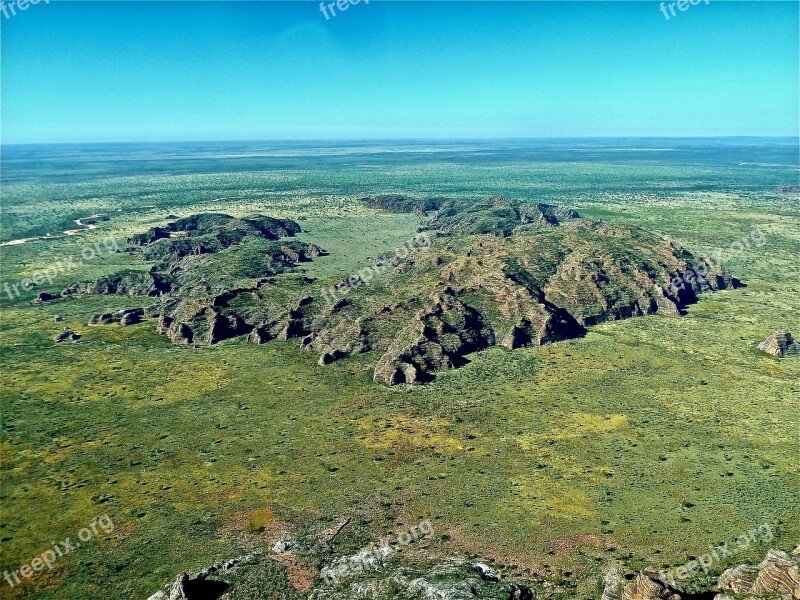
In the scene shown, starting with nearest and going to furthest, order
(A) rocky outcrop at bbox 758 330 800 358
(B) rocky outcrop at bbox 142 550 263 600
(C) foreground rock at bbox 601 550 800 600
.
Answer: (C) foreground rock at bbox 601 550 800 600 < (B) rocky outcrop at bbox 142 550 263 600 < (A) rocky outcrop at bbox 758 330 800 358

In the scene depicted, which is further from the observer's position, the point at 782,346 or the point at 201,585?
the point at 782,346

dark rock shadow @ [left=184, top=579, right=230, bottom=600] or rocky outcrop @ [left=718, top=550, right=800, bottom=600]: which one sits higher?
rocky outcrop @ [left=718, top=550, right=800, bottom=600]

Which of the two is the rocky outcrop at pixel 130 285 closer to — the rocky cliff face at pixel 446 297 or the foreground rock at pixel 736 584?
the rocky cliff face at pixel 446 297

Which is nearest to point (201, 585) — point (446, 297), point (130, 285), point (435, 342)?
point (435, 342)

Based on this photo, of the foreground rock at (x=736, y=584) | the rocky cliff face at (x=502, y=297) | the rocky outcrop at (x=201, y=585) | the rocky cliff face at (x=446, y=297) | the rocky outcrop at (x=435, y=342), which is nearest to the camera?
the foreground rock at (x=736, y=584)

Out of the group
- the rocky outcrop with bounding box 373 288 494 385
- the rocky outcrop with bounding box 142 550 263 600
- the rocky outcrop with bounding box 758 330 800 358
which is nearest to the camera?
the rocky outcrop with bounding box 142 550 263 600

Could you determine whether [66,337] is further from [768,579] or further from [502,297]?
[768,579]

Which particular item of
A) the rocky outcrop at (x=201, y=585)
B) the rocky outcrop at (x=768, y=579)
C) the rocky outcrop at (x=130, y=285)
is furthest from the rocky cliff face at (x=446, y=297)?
the rocky outcrop at (x=768, y=579)

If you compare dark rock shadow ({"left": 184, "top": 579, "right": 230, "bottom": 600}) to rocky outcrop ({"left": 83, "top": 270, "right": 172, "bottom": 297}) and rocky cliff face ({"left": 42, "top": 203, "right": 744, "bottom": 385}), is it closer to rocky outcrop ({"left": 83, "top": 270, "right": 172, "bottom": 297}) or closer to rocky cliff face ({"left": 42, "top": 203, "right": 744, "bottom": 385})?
rocky cliff face ({"left": 42, "top": 203, "right": 744, "bottom": 385})

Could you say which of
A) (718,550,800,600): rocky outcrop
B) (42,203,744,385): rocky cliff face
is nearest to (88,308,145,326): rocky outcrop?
(42,203,744,385): rocky cliff face
